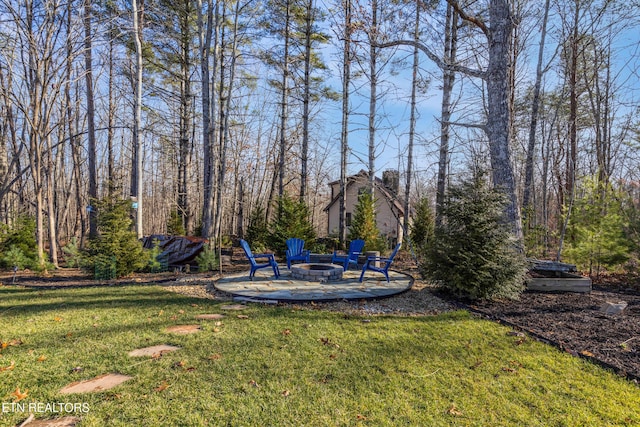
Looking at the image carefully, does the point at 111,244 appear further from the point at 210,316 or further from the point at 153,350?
the point at 153,350

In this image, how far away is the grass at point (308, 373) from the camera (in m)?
2.06

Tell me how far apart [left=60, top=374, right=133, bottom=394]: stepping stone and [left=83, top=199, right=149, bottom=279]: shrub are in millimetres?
4642

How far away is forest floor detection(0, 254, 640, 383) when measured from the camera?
3.26 m

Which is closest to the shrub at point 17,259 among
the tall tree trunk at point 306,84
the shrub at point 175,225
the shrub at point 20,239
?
the shrub at point 20,239

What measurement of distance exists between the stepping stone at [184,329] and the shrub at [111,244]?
3.69 m

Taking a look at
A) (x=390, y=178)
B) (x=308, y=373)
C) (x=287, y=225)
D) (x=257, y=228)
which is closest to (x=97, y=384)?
(x=308, y=373)

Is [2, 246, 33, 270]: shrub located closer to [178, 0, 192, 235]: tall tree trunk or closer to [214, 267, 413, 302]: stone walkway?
[214, 267, 413, 302]: stone walkway

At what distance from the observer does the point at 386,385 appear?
7.95ft

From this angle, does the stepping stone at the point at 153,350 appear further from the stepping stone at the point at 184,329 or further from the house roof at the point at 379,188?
the house roof at the point at 379,188

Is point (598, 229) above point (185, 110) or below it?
below

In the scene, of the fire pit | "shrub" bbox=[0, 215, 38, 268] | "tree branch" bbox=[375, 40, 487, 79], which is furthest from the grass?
"shrub" bbox=[0, 215, 38, 268]

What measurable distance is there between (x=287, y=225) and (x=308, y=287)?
14.7 ft

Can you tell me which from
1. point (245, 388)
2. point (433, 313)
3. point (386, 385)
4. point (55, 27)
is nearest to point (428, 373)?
point (386, 385)

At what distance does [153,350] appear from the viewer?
9.73ft
